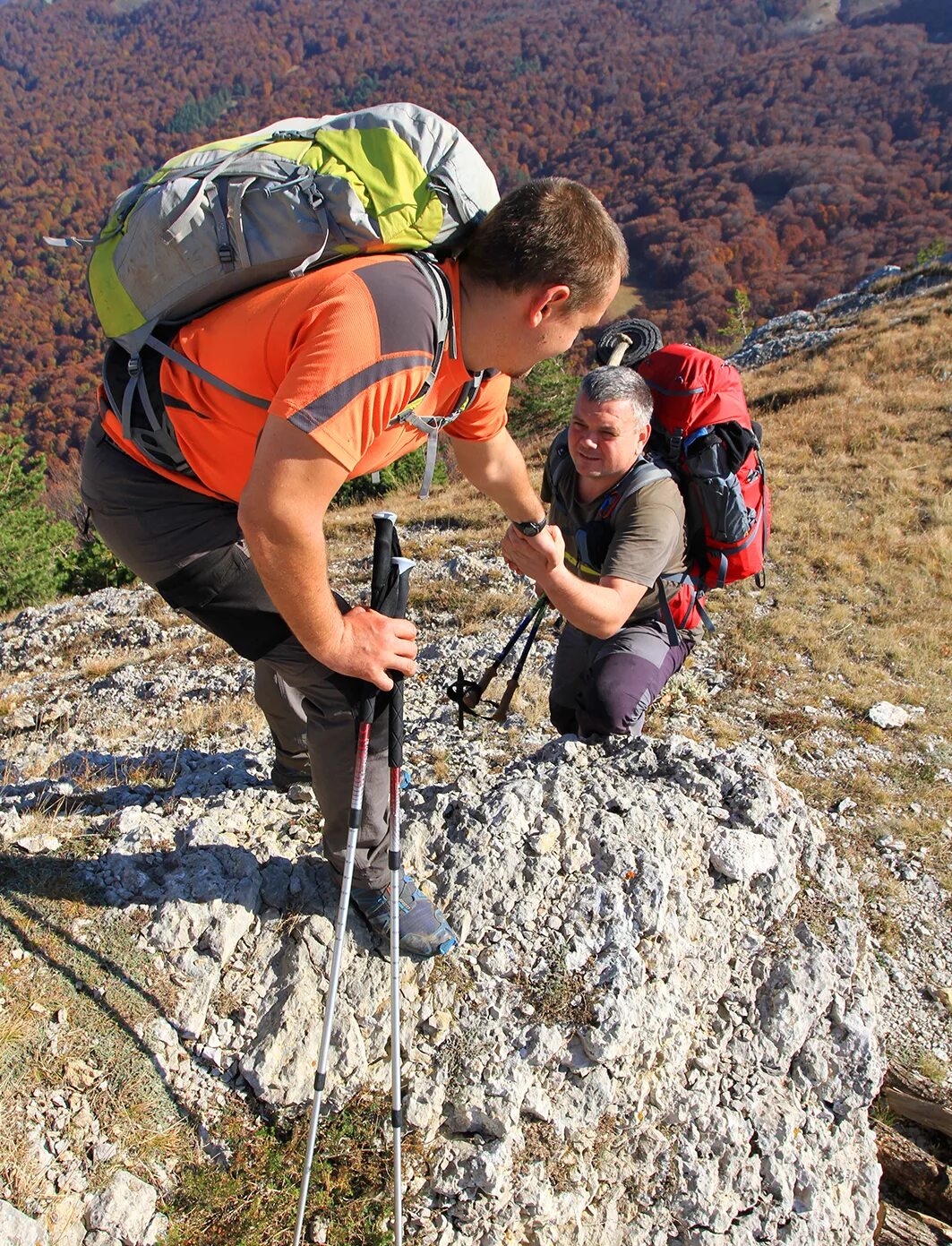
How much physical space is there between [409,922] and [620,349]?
3.21m

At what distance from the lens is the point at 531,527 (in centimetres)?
336

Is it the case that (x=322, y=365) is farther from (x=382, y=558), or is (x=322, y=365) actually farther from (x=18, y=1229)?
(x=18, y=1229)

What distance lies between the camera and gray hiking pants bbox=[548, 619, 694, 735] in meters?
4.11

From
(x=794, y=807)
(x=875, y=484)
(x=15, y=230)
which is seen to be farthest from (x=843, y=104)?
(x=794, y=807)

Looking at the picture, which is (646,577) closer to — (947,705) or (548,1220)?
(548,1220)

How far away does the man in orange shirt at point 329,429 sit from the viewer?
1914mm

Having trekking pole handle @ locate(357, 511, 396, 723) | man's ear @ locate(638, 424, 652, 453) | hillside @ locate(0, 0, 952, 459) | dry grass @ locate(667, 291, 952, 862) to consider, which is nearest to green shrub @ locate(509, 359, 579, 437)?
dry grass @ locate(667, 291, 952, 862)

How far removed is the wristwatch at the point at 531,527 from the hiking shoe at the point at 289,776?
1.52m

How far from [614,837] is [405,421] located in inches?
79.0

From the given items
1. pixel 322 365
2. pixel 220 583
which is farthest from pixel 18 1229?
pixel 322 365

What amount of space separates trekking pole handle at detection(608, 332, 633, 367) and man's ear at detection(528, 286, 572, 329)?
2221mm

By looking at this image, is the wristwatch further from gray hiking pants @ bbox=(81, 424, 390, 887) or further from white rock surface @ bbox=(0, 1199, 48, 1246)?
white rock surface @ bbox=(0, 1199, 48, 1246)

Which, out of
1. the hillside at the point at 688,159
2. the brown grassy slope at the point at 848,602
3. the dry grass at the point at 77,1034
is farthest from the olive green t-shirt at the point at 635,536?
the hillside at the point at 688,159

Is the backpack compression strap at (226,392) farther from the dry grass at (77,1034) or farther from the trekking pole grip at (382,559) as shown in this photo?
the dry grass at (77,1034)
